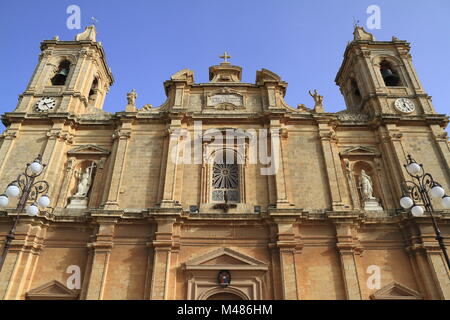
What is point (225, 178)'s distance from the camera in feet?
51.8

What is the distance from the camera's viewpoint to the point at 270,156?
1570 cm

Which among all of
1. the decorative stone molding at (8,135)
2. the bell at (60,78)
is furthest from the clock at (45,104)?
the bell at (60,78)

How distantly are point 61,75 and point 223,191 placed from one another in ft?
40.3

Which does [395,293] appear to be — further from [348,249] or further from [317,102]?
[317,102]

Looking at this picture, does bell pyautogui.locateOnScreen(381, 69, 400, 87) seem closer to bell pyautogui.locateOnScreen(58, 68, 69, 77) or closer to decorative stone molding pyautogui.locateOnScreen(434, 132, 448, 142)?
decorative stone molding pyautogui.locateOnScreen(434, 132, 448, 142)

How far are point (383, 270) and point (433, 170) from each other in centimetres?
561

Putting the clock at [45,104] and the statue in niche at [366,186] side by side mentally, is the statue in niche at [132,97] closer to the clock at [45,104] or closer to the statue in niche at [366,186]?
the clock at [45,104]

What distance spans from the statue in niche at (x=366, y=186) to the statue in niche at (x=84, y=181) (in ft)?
40.5

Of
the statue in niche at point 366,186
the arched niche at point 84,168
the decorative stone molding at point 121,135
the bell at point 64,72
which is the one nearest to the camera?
the arched niche at point 84,168

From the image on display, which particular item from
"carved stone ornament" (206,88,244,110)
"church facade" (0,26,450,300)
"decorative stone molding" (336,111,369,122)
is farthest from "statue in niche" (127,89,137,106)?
"decorative stone molding" (336,111,369,122)

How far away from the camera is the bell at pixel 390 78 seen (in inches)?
784

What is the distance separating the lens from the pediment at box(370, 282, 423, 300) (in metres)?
12.4

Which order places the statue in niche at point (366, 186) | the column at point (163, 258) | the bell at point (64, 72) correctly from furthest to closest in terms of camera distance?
the bell at point (64, 72) < the statue in niche at point (366, 186) < the column at point (163, 258)

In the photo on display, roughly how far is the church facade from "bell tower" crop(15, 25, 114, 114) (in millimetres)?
115
